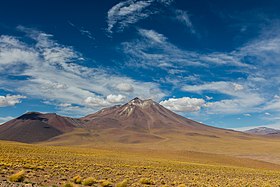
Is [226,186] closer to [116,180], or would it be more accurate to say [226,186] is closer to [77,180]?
[116,180]

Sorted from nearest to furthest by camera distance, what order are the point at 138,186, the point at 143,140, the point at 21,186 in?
the point at 21,186 < the point at 138,186 < the point at 143,140

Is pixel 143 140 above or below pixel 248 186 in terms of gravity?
above

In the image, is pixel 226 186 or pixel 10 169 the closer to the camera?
pixel 10 169

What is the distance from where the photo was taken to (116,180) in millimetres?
23250

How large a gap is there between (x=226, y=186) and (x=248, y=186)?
289 centimetres

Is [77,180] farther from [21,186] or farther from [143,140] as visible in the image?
[143,140]

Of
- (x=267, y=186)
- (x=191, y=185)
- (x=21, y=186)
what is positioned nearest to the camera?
(x=21, y=186)

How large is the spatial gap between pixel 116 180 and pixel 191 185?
19.2 ft

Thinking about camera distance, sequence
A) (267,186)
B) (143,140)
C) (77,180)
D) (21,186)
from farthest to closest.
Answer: (143,140) → (267,186) → (77,180) → (21,186)

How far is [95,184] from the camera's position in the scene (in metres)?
19.8

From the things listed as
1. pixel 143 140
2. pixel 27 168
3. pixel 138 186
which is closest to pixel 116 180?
pixel 138 186

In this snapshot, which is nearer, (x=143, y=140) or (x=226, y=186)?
(x=226, y=186)

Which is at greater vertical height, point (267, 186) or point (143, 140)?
point (143, 140)

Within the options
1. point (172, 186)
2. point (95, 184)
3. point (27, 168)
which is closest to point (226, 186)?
point (172, 186)
